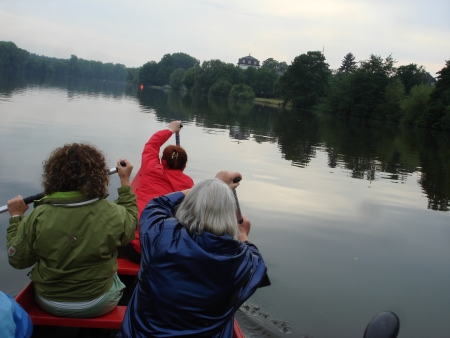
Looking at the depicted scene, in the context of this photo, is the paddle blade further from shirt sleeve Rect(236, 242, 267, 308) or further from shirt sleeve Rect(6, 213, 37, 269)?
shirt sleeve Rect(6, 213, 37, 269)

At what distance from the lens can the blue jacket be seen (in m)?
2.08

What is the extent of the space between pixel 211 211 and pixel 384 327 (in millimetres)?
914

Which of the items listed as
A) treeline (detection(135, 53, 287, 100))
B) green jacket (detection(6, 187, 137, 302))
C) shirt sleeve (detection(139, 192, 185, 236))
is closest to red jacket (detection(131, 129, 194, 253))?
green jacket (detection(6, 187, 137, 302))

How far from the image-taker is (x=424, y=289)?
626 cm

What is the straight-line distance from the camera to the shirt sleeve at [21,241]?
2.63 m

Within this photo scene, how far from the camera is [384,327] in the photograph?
1.80 m

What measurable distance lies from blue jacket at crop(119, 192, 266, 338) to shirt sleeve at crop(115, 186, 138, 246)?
585 millimetres

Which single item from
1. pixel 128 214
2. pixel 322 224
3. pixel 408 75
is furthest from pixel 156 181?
pixel 408 75

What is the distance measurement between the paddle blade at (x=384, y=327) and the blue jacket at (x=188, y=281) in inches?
25.5

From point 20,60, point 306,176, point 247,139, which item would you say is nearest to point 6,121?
point 247,139

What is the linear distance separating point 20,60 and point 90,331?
170776 millimetres

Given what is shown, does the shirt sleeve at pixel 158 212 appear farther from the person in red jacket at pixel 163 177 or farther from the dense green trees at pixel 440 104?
the dense green trees at pixel 440 104

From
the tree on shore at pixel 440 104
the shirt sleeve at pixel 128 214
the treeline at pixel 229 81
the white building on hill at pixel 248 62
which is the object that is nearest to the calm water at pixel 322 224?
the shirt sleeve at pixel 128 214

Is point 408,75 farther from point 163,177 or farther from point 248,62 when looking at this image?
point 248,62
